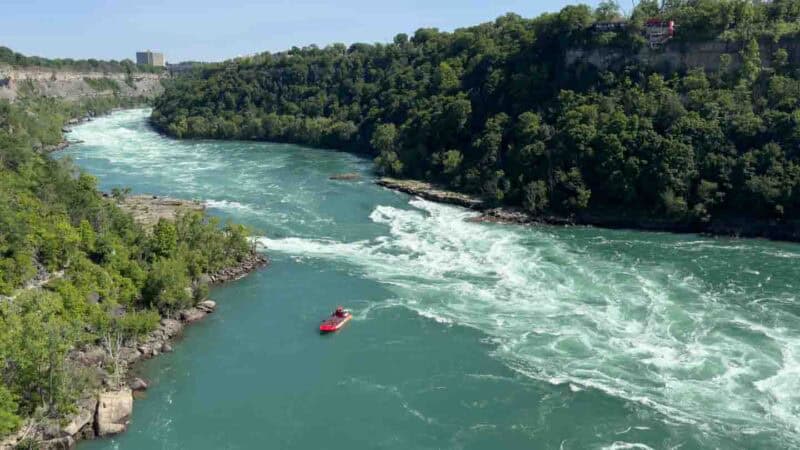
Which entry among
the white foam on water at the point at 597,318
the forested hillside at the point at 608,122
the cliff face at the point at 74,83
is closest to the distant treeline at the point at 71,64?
the cliff face at the point at 74,83

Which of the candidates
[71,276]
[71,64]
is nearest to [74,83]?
[71,64]

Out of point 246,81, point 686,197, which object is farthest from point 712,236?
point 246,81

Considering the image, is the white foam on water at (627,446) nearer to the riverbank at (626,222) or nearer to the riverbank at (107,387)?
the riverbank at (107,387)

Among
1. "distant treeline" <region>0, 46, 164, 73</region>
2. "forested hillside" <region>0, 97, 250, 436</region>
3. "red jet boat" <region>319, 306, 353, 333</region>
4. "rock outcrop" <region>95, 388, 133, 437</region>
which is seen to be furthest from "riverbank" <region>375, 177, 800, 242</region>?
"distant treeline" <region>0, 46, 164, 73</region>

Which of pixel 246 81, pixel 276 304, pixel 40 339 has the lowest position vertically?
pixel 276 304

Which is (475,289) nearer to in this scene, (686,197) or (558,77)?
(686,197)
